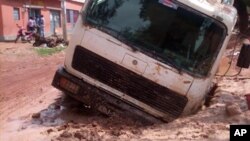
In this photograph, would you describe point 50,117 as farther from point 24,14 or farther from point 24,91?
point 24,14

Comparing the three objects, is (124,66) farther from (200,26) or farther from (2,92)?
(2,92)

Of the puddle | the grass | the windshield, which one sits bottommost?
the puddle

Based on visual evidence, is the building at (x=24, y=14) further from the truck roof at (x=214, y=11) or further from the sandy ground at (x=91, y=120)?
the truck roof at (x=214, y=11)

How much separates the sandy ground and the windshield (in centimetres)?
86

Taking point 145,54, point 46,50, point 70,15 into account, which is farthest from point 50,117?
point 70,15

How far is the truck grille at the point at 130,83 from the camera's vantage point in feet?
23.6

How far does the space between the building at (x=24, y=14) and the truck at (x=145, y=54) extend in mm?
17210

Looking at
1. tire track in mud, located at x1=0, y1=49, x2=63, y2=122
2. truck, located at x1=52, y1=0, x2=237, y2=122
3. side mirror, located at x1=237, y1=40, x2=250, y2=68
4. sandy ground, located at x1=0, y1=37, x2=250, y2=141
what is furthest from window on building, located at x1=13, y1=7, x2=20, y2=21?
side mirror, located at x1=237, y1=40, x2=250, y2=68

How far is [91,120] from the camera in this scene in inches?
297

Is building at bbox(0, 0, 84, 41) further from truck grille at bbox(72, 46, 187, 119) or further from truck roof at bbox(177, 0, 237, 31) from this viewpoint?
truck roof at bbox(177, 0, 237, 31)

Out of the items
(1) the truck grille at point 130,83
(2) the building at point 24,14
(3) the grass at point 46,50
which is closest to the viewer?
(1) the truck grille at point 130,83

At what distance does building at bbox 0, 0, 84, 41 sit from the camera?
23.8 m

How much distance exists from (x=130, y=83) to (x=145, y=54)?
527 millimetres

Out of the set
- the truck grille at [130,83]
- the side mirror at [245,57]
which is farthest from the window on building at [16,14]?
the side mirror at [245,57]
